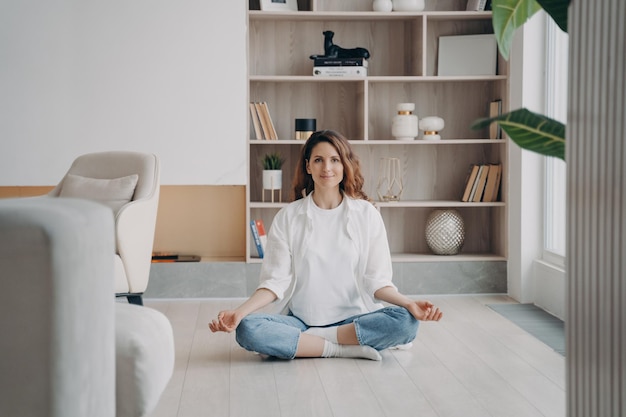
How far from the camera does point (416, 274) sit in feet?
15.7

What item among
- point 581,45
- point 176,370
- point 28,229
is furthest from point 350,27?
point 28,229

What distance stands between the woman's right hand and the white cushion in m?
1.21

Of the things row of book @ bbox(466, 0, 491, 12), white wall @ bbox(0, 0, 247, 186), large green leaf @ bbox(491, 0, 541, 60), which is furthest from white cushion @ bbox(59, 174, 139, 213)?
large green leaf @ bbox(491, 0, 541, 60)

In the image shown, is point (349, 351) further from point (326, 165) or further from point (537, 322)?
point (537, 322)

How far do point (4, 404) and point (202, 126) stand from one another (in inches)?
150

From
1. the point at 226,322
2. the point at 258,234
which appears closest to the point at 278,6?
the point at 258,234

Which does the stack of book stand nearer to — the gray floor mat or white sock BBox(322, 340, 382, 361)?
the gray floor mat

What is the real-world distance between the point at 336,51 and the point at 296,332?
209 centimetres

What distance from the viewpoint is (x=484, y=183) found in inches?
192

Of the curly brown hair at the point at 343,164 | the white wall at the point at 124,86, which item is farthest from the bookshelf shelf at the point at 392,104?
the curly brown hair at the point at 343,164

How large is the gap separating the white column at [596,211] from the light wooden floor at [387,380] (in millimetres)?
1433

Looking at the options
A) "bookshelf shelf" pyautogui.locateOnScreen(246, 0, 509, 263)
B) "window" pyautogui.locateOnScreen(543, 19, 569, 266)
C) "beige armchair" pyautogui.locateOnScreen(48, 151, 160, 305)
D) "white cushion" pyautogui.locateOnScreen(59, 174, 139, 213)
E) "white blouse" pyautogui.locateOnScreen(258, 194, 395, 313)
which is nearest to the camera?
"white blouse" pyautogui.locateOnScreen(258, 194, 395, 313)

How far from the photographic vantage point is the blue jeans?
10.5 ft

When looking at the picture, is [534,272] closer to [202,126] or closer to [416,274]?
[416,274]
